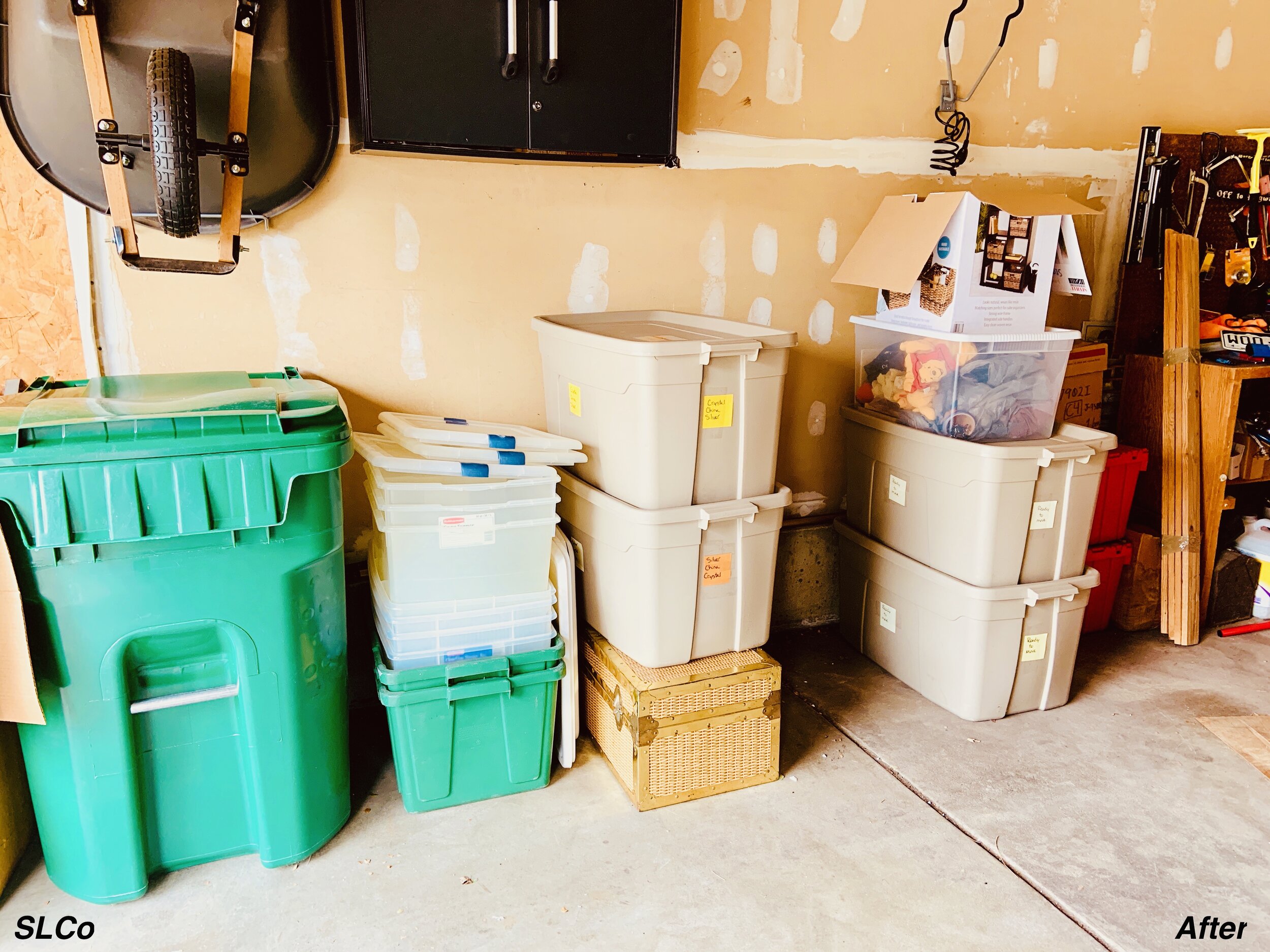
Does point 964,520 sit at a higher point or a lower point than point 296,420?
lower

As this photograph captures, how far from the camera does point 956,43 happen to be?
9.81 feet

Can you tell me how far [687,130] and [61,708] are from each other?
2199 millimetres

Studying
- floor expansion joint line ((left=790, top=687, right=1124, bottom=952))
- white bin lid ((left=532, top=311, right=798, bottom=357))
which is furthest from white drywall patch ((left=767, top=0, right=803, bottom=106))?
floor expansion joint line ((left=790, top=687, right=1124, bottom=952))

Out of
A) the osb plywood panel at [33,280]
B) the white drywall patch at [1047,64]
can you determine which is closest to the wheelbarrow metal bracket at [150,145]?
the osb plywood panel at [33,280]

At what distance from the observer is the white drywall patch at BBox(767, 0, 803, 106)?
2.74m

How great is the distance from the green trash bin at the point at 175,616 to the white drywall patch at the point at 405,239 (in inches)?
23.7

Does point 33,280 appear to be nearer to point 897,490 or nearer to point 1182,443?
point 897,490

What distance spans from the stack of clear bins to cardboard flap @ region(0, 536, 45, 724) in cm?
73

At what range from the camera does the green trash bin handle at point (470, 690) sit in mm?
2127

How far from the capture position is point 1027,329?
2629 mm

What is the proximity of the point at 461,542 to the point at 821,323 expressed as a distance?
5.12 feet

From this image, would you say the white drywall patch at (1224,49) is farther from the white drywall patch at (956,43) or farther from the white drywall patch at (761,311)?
the white drywall patch at (761,311)

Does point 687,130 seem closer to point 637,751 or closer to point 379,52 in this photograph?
point 379,52

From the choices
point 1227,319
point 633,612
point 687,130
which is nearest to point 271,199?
point 687,130
